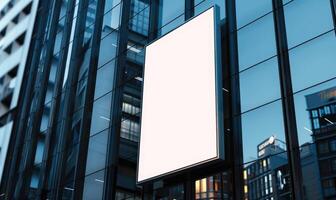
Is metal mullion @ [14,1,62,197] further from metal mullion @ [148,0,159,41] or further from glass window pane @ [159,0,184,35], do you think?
glass window pane @ [159,0,184,35]

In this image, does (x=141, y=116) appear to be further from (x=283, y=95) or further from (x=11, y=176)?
(x=11, y=176)

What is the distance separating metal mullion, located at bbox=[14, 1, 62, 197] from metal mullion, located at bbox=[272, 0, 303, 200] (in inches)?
840

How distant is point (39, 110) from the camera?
3788 centimetres

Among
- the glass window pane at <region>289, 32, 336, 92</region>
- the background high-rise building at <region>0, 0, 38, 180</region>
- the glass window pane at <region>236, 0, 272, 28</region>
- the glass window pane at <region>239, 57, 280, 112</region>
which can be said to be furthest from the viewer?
the background high-rise building at <region>0, 0, 38, 180</region>

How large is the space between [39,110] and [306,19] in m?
23.7

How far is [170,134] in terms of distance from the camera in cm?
2295

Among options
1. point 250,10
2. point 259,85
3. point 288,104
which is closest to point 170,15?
point 250,10

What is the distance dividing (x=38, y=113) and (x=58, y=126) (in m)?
4.95

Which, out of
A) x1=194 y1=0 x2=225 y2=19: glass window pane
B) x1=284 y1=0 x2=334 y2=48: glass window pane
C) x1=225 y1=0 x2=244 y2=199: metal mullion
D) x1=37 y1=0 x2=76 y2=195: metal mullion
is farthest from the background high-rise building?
x1=284 y1=0 x2=334 y2=48: glass window pane

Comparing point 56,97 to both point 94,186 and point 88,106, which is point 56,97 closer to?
point 88,106

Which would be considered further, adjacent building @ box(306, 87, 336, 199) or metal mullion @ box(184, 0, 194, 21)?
metal mullion @ box(184, 0, 194, 21)

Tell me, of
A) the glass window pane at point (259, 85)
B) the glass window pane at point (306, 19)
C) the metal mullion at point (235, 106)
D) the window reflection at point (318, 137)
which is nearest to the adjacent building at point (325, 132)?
the window reflection at point (318, 137)

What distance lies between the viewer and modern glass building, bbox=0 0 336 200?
18.6m

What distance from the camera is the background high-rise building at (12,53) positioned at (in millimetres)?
46094
